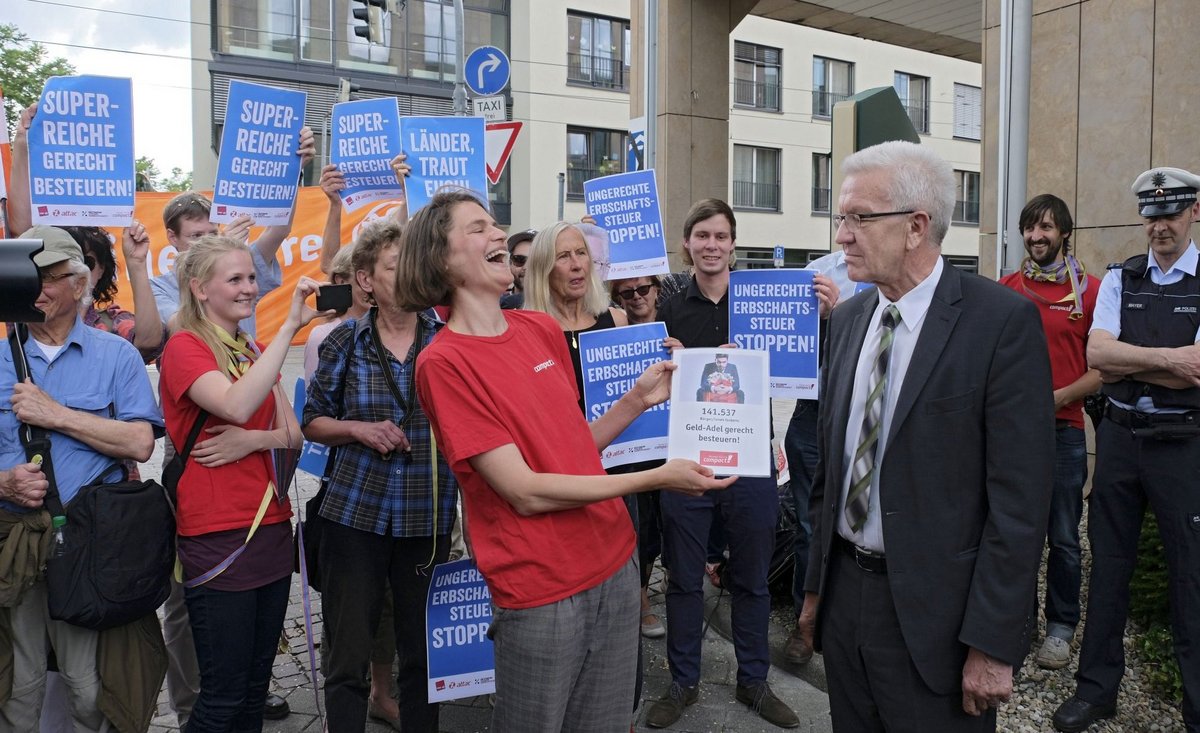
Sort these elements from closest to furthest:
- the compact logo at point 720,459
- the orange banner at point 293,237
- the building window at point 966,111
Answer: the compact logo at point 720,459 < the orange banner at point 293,237 < the building window at point 966,111

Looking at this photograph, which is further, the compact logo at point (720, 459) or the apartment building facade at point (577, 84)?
the apartment building facade at point (577, 84)

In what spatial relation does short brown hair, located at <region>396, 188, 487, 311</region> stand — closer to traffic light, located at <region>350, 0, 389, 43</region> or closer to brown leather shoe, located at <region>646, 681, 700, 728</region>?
brown leather shoe, located at <region>646, 681, 700, 728</region>

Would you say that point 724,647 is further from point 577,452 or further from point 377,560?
point 577,452

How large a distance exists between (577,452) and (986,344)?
3.70 ft

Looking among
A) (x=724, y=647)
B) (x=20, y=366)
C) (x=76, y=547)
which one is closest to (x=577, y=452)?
(x=76, y=547)

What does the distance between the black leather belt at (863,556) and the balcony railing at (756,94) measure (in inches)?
1328

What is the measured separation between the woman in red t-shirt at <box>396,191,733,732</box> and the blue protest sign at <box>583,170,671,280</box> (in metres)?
2.11

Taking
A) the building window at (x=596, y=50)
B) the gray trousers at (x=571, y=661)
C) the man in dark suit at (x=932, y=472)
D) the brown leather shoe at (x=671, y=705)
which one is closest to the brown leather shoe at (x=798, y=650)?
the brown leather shoe at (x=671, y=705)

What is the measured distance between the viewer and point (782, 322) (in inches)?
161

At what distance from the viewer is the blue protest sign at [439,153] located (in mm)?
4367

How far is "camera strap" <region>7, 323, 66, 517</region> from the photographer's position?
119 inches

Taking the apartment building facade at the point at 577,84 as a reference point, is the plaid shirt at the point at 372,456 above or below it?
below

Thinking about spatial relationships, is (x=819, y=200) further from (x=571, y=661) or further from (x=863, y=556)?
(x=571, y=661)

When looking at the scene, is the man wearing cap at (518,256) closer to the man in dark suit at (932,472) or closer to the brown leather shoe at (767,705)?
the brown leather shoe at (767,705)
